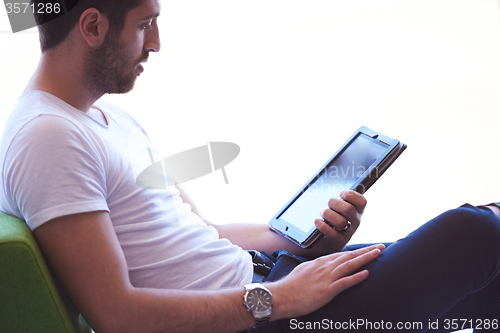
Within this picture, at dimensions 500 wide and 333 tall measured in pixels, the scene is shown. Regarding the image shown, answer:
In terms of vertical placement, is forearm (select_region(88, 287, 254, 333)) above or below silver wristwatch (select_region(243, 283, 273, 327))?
above

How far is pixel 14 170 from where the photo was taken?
771mm

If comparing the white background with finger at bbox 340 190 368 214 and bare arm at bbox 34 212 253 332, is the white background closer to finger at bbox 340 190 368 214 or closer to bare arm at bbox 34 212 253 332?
finger at bbox 340 190 368 214

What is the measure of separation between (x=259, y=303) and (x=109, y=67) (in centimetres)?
53

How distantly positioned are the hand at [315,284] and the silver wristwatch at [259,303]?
0.05ft

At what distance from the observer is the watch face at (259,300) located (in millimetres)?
847

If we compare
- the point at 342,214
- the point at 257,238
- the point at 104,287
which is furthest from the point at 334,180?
the point at 104,287

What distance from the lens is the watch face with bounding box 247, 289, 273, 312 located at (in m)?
0.85

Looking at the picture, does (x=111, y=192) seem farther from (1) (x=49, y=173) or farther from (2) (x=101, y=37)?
(2) (x=101, y=37)

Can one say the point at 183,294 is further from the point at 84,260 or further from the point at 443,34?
the point at 443,34

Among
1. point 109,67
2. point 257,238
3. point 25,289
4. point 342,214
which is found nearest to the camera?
point 25,289

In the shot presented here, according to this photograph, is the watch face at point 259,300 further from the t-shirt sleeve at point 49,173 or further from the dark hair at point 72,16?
the dark hair at point 72,16

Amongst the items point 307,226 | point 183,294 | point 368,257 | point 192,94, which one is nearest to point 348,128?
point 192,94

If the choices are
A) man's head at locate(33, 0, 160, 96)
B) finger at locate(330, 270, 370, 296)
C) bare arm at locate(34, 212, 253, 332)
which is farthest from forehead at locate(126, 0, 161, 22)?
finger at locate(330, 270, 370, 296)

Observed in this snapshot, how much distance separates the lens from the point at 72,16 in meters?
0.94
